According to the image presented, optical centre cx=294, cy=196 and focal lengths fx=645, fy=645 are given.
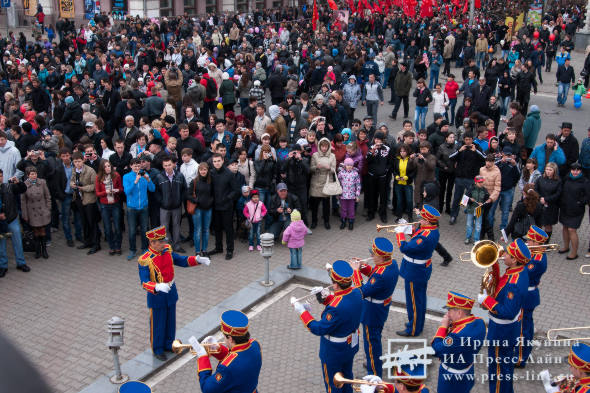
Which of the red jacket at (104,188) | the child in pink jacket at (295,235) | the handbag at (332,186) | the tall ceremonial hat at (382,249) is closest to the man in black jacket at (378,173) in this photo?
the handbag at (332,186)

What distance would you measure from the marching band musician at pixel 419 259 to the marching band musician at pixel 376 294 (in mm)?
645

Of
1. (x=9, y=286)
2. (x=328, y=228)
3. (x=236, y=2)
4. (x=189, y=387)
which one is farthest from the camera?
(x=236, y=2)

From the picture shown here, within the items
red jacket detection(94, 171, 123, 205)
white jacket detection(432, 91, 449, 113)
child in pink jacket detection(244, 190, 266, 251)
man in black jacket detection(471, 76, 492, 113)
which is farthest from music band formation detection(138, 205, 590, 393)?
white jacket detection(432, 91, 449, 113)

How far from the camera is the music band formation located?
5664 millimetres

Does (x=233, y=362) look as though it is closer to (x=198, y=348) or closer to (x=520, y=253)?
(x=198, y=348)

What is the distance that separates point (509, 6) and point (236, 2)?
18.2 metres

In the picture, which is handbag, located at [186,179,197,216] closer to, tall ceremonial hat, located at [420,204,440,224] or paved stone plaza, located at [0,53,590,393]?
paved stone plaza, located at [0,53,590,393]

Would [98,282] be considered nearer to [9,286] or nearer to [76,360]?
[9,286]

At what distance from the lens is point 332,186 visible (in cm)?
Result: 1210

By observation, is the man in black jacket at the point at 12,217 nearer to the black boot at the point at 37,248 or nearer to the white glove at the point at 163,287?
the black boot at the point at 37,248

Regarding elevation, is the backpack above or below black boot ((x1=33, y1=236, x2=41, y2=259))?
above

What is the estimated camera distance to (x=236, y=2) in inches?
1773

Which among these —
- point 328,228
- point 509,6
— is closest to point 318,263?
point 328,228

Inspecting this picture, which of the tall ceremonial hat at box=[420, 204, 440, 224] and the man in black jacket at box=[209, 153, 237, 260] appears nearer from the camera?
the tall ceremonial hat at box=[420, 204, 440, 224]
